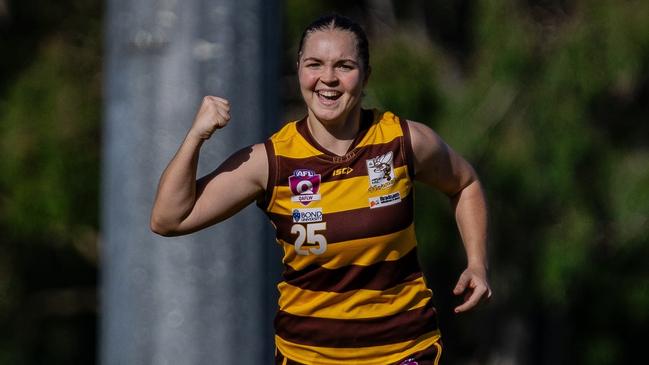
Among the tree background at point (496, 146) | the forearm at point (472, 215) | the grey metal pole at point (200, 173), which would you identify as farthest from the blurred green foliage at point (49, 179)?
the forearm at point (472, 215)

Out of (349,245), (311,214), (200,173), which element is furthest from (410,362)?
(200,173)

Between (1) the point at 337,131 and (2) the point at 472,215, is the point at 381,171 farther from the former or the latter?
(2) the point at 472,215

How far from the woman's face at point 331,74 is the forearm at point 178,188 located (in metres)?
0.36

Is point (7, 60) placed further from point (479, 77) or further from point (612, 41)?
point (612, 41)

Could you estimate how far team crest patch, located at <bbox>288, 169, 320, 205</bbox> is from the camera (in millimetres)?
3545

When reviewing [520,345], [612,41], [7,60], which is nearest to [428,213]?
[612,41]

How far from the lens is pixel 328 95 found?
11.8 ft

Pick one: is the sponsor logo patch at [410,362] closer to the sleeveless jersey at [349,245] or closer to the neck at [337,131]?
the sleeveless jersey at [349,245]

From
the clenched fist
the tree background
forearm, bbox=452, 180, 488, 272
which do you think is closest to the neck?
the clenched fist

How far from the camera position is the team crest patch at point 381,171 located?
3.58 metres

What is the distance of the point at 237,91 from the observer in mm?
3979

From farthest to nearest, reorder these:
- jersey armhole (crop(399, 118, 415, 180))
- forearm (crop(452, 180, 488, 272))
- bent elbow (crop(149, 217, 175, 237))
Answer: forearm (crop(452, 180, 488, 272))
jersey armhole (crop(399, 118, 415, 180))
bent elbow (crop(149, 217, 175, 237))

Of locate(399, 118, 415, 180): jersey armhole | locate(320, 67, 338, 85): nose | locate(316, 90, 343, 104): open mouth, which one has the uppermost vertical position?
locate(320, 67, 338, 85): nose

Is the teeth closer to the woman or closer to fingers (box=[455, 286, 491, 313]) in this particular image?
the woman
